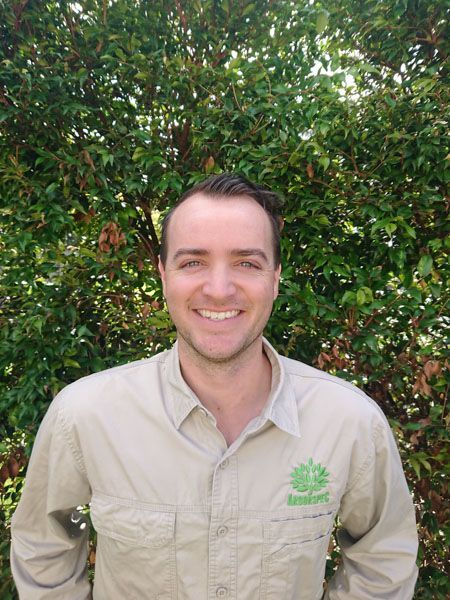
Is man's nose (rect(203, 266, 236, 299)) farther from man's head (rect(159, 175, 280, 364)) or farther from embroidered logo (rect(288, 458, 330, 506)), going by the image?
embroidered logo (rect(288, 458, 330, 506))

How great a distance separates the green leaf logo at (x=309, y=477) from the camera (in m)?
1.59

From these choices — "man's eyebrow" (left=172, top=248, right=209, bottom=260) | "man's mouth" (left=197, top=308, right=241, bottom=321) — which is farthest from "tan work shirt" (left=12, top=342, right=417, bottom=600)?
"man's eyebrow" (left=172, top=248, right=209, bottom=260)

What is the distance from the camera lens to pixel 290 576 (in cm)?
159

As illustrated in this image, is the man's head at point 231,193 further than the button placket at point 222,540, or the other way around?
the man's head at point 231,193

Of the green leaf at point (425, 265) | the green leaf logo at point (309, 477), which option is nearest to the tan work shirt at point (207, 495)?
the green leaf logo at point (309, 477)

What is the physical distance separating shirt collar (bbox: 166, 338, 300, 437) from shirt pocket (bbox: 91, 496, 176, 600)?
322 millimetres

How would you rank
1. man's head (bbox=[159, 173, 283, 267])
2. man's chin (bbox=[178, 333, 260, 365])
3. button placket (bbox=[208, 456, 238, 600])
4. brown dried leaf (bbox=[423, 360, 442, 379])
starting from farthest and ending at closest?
brown dried leaf (bbox=[423, 360, 442, 379]) → man's head (bbox=[159, 173, 283, 267]) → man's chin (bbox=[178, 333, 260, 365]) → button placket (bbox=[208, 456, 238, 600])

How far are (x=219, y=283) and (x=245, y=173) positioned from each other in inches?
36.5

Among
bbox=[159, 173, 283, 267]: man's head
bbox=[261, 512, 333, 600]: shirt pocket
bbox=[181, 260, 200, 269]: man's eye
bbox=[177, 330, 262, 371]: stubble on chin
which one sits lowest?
bbox=[261, 512, 333, 600]: shirt pocket

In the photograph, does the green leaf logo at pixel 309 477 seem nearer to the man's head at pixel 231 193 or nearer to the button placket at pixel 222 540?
the button placket at pixel 222 540

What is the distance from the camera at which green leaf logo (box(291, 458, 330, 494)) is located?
5.23 ft

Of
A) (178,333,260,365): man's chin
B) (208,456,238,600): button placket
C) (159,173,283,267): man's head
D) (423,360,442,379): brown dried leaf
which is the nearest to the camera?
(208,456,238,600): button placket

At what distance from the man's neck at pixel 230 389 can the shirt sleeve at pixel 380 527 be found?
0.44 meters

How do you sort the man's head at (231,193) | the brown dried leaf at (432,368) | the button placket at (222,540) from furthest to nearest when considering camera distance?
the brown dried leaf at (432,368), the man's head at (231,193), the button placket at (222,540)
